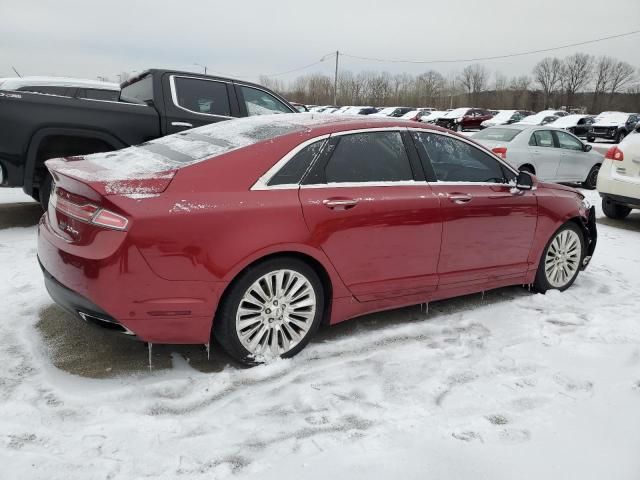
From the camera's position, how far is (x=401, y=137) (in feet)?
12.5

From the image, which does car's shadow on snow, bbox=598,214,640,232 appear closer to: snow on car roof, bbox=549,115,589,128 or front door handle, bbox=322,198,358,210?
front door handle, bbox=322,198,358,210

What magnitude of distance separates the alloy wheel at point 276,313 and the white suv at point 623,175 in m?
6.65

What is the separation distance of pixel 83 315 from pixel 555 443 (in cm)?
257

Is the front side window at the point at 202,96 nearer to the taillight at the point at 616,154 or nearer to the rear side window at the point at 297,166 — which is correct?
the rear side window at the point at 297,166

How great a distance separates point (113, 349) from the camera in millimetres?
3312

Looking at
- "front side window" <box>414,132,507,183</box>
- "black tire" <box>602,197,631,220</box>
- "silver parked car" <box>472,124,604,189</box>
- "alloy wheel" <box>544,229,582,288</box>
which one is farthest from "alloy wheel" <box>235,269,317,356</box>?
"silver parked car" <box>472,124,604,189</box>

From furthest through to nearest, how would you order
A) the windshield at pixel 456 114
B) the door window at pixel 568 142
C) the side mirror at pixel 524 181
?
the windshield at pixel 456 114 → the door window at pixel 568 142 → the side mirror at pixel 524 181

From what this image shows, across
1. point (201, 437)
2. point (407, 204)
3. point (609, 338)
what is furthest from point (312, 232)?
point (609, 338)

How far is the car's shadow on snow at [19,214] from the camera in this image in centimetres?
632

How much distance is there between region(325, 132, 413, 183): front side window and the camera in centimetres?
342

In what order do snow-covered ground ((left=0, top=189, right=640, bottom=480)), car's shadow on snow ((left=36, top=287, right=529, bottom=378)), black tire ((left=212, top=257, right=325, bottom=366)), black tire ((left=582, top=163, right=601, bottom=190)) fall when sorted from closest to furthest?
snow-covered ground ((left=0, top=189, right=640, bottom=480))
black tire ((left=212, top=257, right=325, bottom=366))
car's shadow on snow ((left=36, top=287, right=529, bottom=378))
black tire ((left=582, top=163, right=601, bottom=190))

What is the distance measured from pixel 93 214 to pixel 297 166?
47.8 inches

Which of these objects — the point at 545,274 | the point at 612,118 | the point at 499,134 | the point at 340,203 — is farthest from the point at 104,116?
the point at 612,118

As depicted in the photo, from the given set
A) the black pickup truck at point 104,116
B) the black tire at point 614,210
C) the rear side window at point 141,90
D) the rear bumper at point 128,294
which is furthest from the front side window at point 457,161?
the black tire at point 614,210
